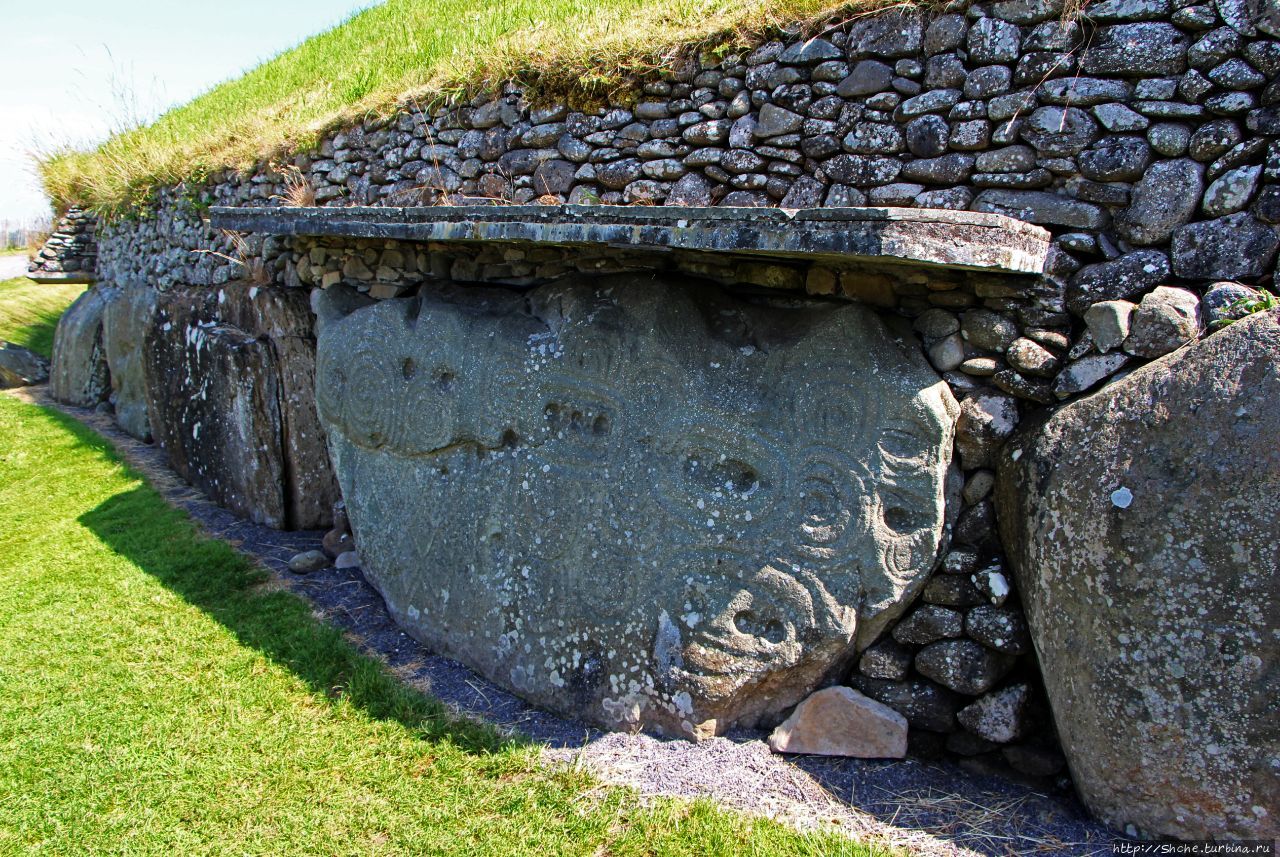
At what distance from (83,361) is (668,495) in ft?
29.1

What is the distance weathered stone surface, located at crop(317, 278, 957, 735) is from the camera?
11.9 feet

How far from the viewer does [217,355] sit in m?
6.24

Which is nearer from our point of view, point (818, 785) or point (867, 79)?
point (818, 785)

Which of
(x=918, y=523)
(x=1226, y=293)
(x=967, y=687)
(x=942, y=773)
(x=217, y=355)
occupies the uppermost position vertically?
(x=1226, y=293)

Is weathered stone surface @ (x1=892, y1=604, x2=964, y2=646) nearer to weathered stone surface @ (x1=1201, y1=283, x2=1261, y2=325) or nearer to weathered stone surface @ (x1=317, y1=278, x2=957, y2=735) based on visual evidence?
weathered stone surface @ (x1=317, y1=278, x2=957, y2=735)

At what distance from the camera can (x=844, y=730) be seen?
374 cm

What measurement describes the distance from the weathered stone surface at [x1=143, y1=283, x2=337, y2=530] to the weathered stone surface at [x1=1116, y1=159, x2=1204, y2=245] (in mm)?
4944

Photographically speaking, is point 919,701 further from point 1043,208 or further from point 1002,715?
point 1043,208

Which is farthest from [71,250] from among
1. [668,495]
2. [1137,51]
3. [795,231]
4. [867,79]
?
[1137,51]

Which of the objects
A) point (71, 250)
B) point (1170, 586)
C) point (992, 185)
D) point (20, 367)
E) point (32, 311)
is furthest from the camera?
point (32, 311)

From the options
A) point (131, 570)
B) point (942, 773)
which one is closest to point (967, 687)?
point (942, 773)

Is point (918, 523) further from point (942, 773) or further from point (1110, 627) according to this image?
point (942, 773)

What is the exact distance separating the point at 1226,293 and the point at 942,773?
7.24ft

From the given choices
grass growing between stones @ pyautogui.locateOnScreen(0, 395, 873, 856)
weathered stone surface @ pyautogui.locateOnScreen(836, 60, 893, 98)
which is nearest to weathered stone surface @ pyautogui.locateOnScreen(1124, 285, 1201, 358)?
weathered stone surface @ pyautogui.locateOnScreen(836, 60, 893, 98)
